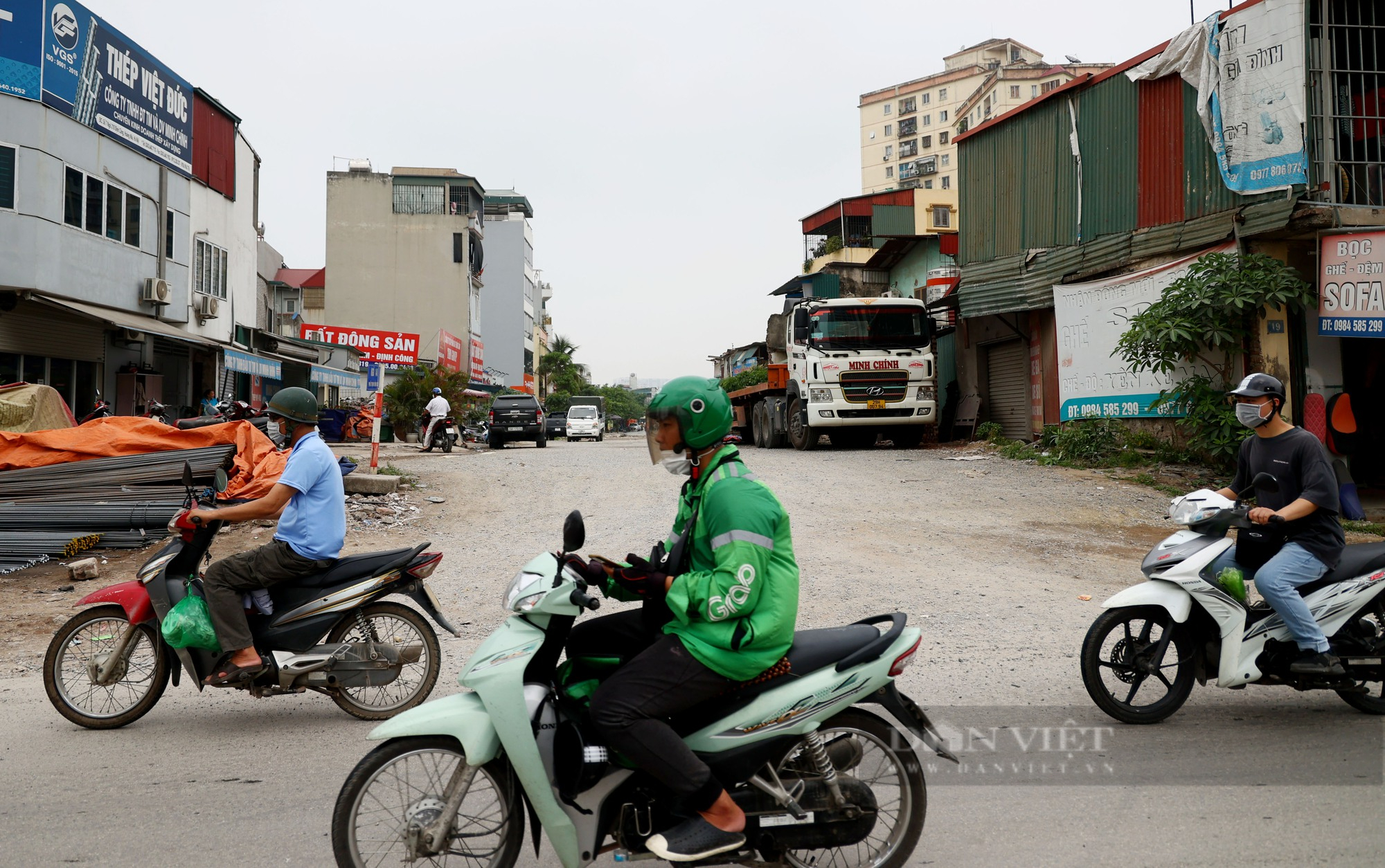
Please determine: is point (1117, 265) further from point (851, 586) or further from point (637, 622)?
point (637, 622)

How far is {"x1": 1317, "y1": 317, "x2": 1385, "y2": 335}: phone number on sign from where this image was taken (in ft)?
41.2

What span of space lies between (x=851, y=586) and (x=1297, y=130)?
9.90m

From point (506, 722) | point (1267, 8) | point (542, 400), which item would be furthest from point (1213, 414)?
point (542, 400)

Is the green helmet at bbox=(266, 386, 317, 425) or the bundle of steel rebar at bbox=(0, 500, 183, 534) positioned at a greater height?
the green helmet at bbox=(266, 386, 317, 425)

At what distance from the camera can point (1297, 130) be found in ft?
41.9

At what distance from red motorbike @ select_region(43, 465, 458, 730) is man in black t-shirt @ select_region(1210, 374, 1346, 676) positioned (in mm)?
Answer: 4122

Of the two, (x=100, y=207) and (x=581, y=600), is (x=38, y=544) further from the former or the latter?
(x=100, y=207)

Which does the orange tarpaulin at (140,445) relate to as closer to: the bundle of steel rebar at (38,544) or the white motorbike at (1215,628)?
the bundle of steel rebar at (38,544)

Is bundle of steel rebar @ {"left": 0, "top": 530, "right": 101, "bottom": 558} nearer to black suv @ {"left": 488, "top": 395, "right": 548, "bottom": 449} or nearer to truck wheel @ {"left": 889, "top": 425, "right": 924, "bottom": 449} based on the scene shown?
truck wheel @ {"left": 889, "top": 425, "right": 924, "bottom": 449}

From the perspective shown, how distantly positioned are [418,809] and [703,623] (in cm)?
106

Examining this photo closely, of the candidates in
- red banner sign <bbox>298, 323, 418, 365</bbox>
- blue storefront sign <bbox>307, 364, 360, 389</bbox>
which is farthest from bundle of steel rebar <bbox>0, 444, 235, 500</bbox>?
red banner sign <bbox>298, 323, 418, 365</bbox>

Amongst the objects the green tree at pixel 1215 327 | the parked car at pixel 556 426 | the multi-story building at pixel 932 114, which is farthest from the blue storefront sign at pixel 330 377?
the multi-story building at pixel 932 114

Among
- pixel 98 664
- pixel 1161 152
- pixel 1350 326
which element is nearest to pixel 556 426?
pixel 1161 152

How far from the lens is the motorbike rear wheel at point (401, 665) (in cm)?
504
